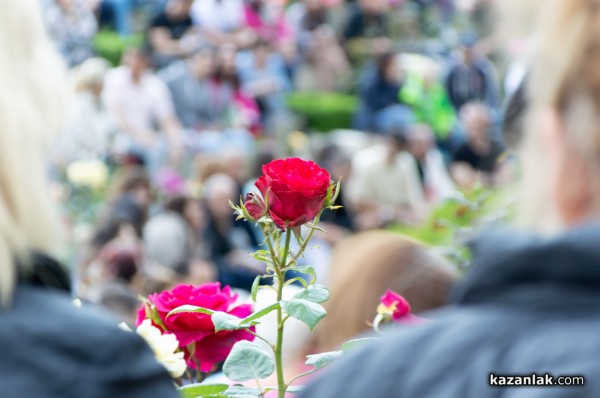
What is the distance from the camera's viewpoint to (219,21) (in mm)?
13508

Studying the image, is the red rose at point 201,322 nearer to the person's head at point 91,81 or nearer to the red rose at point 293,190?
the red rose at point 293,190

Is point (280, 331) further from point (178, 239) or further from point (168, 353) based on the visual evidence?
point (178, 239)

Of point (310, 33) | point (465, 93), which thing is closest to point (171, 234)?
point (465, 93)

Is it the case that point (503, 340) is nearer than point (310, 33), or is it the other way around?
point (503, 340)

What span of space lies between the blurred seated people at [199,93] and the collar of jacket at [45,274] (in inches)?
407

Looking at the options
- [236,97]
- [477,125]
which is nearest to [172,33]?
[236,97]

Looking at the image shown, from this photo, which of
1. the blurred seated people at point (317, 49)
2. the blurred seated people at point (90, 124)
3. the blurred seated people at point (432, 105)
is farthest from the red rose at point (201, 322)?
the blurred seated people at point (317, 49)

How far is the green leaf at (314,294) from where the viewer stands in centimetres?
164

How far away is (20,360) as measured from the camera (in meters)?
1.12

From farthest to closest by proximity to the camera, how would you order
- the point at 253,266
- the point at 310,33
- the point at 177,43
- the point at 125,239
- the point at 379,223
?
the point at 310,33 → the point at 177,43 → the point at 379,223 → the point at 253,266 → the point at 125,239

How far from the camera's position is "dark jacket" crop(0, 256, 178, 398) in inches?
43.8

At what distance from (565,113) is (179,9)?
12.1m

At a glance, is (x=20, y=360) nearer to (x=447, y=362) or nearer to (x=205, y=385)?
(x=447, y=362)

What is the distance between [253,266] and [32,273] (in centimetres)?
691
